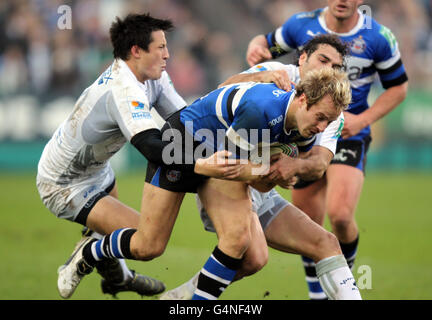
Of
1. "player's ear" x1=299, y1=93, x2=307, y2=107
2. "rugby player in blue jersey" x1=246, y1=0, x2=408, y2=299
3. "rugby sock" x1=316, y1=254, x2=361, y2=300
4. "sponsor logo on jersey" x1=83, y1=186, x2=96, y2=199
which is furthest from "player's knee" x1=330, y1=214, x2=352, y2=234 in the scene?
"sponsor logo on jersey" x1=83, y1=186, x2=96, y2=199

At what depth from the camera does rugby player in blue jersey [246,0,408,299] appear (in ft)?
19.3

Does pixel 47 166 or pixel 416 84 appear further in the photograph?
pixel 416 84

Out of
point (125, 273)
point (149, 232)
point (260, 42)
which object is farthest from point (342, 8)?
point (125, 273)

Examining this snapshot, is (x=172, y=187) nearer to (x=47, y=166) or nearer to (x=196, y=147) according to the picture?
(x=196, y=147)

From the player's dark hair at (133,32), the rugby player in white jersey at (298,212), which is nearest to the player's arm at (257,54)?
the rugby player in white jersey at (298,212)

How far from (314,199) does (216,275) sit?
1859mm

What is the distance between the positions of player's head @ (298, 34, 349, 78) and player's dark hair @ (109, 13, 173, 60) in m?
1.12

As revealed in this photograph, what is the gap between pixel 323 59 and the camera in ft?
16.8

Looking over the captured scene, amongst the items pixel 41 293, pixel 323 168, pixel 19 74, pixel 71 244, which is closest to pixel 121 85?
pixel 323 168

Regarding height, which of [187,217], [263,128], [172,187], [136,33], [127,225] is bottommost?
[187,217]

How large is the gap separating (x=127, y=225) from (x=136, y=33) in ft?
4.83

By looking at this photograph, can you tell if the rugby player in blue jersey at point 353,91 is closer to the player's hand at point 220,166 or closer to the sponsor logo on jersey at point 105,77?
the sponsor logo on jersey at point 105,77

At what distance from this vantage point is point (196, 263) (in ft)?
24.6

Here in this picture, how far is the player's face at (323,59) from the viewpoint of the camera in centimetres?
509
